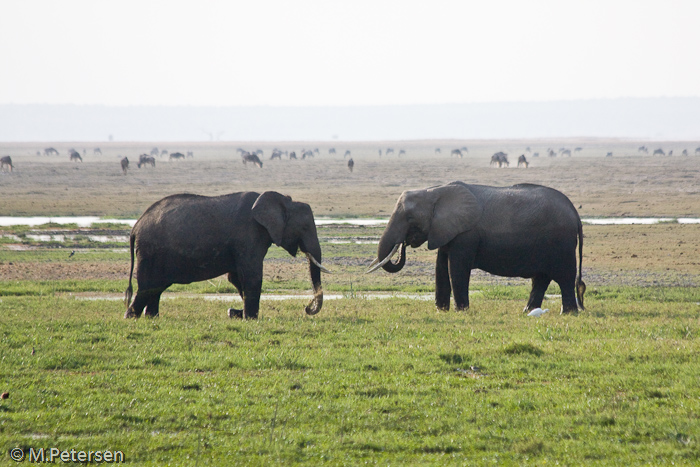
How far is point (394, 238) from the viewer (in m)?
15.6

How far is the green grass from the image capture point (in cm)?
769

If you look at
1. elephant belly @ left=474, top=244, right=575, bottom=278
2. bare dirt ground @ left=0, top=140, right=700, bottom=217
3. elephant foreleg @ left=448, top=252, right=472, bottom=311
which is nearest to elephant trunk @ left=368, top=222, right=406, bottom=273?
elephant foreleg @ left=448, top=252, right=472, bottom=311

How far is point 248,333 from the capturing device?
12578 mm

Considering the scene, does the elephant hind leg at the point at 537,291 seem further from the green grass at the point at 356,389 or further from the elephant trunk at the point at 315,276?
the elephant trunk at the point at 315,276

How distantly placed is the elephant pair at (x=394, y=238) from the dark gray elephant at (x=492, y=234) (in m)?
0.02

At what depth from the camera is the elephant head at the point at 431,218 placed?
50.0ft

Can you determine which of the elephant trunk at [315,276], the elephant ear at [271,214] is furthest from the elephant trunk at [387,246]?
the elephant ear at [271,214]

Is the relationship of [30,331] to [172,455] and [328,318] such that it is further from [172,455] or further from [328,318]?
[172,455]

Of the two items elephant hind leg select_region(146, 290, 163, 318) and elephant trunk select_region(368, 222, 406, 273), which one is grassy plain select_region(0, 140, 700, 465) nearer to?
elephant hind leg select_region(146, 290, 163, 318)

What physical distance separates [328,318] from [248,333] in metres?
2.02

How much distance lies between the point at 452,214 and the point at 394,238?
1.19 meters

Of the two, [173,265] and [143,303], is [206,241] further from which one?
[143,303]

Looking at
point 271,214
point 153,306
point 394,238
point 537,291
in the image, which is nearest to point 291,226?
point 271,214

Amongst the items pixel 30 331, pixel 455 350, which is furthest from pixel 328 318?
pixel 30 331
